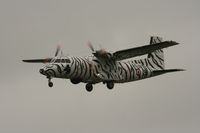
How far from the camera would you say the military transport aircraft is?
61156mm

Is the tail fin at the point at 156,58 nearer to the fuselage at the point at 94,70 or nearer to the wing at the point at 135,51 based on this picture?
the fuselage at the point at 94,70

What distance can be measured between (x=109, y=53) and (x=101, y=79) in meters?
2.77

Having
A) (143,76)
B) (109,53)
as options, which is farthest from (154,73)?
(109,53)

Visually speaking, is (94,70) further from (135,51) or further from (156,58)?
(156,58)

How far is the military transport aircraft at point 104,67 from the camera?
6116 centimetres

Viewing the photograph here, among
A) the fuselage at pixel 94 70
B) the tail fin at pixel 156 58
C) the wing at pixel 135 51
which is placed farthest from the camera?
the tail fin at pixel 156 58

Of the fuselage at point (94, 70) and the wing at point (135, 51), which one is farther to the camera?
the wing at point (135, 51)

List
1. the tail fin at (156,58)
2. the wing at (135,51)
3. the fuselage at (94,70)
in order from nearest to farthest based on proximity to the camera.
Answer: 1. the fuselage at (94,70)
2. the wing at (135,51)
3. the tail fin at (156,58)

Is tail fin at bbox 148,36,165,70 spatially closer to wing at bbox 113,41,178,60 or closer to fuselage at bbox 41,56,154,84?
fuselage at bbox 41,56,154,84

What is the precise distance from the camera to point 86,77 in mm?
62781

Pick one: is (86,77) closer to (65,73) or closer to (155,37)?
(65,73)

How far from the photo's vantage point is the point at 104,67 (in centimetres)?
6450

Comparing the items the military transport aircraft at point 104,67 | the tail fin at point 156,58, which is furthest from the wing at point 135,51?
the tail fin at point 156,58

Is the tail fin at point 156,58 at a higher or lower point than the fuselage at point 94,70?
higher
